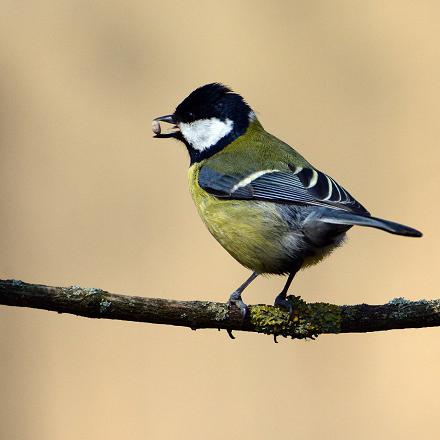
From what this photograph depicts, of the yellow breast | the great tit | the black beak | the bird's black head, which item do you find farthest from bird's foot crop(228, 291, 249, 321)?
the black beak

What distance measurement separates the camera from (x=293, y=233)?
1.97 m

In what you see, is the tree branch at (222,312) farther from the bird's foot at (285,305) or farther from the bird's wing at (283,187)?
the bird's wing at (283,187)

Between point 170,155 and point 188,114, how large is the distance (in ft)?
1.69

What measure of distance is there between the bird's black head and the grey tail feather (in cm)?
58

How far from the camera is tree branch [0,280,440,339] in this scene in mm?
1448

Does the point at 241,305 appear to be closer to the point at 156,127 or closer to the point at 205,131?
the point at 205,131

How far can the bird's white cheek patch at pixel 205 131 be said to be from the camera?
2.38 metres

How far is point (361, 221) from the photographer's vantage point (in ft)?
5.79

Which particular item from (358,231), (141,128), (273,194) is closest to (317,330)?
(273,194)

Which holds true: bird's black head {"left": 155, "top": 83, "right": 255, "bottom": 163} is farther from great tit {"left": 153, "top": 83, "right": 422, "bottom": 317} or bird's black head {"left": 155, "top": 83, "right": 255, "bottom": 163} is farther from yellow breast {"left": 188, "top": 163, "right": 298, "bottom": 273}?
yellow breast {"left": 188, "top": 163, "right": 298, "bottom": 273}

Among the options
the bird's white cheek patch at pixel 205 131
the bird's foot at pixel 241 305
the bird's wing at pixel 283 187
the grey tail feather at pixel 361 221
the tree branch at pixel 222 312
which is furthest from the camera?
the bird's white cheek patch at pixel 205 131

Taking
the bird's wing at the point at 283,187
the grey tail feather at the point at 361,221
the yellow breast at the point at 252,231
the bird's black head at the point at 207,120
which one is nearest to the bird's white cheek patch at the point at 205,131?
the bird's black head at the point at 207,120

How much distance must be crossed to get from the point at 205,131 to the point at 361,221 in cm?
78

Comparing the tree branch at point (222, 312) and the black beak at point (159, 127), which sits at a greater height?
the black beak at point (159, 127)
